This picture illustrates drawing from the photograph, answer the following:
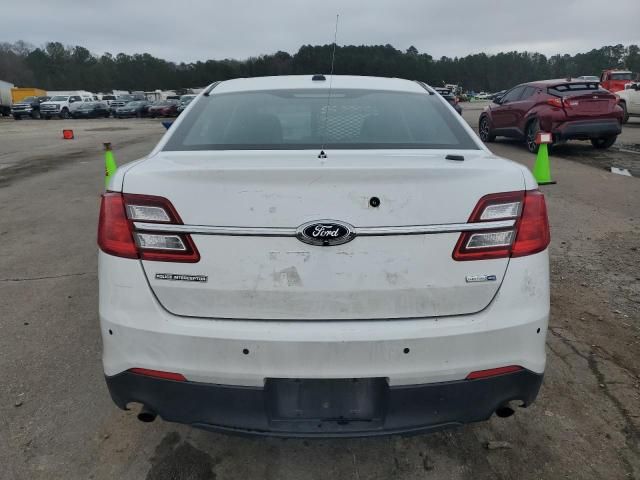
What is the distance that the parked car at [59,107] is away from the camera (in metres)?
41.9

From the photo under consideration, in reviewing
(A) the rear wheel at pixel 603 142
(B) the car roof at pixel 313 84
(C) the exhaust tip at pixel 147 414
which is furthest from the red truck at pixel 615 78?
(C) the exhaust tip at pixel 147 414

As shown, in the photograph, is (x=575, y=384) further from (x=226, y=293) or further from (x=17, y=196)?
(x=17, y=196)

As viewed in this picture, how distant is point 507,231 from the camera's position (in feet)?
6.24

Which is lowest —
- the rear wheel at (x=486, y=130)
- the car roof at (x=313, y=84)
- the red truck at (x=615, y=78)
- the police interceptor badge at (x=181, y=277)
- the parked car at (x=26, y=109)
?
the parked car at (x=26, y=109)

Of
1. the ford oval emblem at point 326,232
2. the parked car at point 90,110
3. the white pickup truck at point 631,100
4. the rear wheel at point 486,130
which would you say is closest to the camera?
the ford oval emblem at point 326,232

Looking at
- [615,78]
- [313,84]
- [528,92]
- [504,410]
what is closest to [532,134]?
[528,92]

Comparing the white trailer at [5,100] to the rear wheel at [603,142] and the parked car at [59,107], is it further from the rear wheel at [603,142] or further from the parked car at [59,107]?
the rear wheel at [603,142]

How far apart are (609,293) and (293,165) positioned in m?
3.44

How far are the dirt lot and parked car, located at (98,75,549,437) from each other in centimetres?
49

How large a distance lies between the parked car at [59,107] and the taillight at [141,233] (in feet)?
153

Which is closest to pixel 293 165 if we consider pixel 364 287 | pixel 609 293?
pixel 364 287

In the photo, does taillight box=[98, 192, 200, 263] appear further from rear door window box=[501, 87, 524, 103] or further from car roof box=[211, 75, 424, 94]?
rear door window box=[501, 87, 524, 103]

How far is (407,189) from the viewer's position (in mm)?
1836

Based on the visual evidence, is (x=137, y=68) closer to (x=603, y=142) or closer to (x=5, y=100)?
(x=5, y=100)
